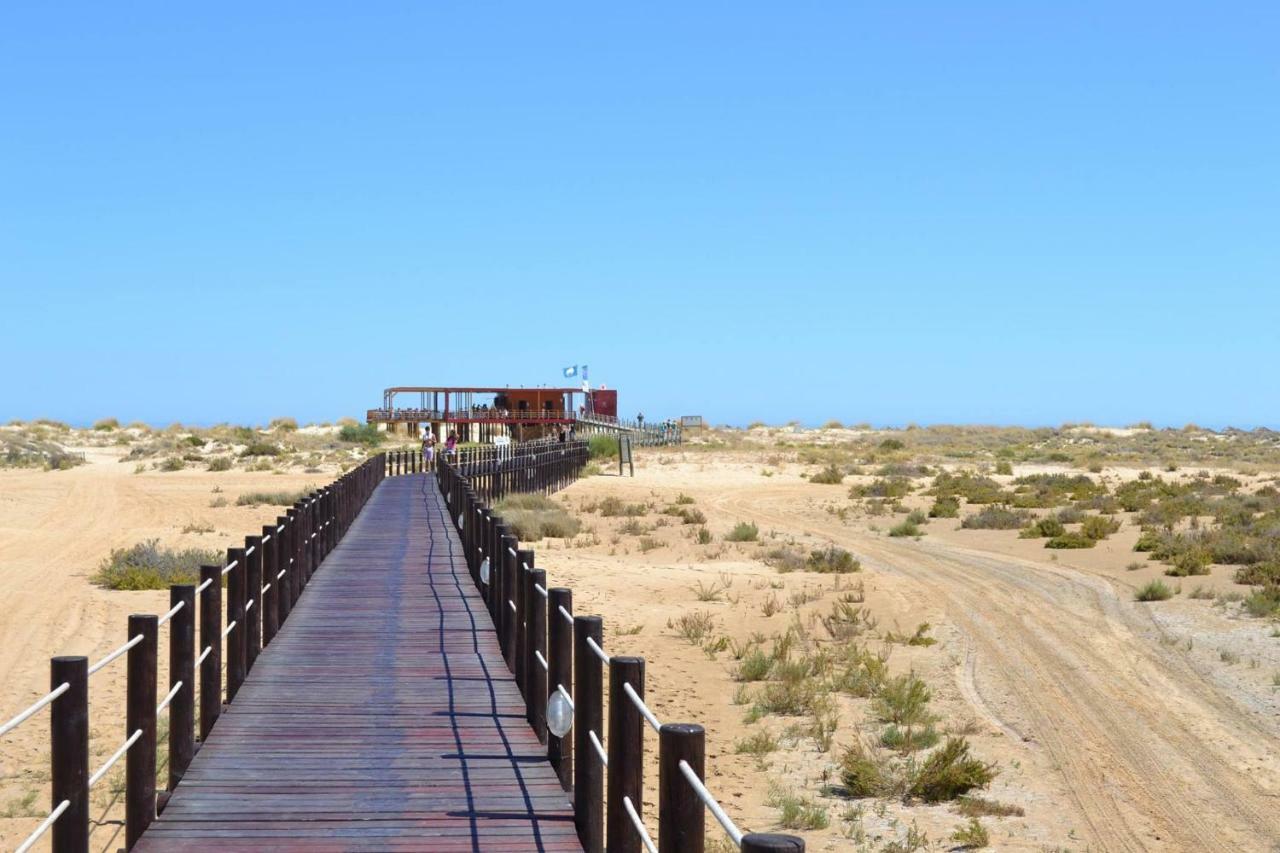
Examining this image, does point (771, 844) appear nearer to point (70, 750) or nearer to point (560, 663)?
point (70, 750)

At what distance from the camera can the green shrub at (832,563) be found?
22.3 meters

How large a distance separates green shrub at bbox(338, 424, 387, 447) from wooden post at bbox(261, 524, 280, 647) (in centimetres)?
5874

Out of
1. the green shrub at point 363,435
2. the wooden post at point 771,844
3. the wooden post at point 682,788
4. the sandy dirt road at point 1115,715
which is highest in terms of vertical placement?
the green shrub at point 363,435

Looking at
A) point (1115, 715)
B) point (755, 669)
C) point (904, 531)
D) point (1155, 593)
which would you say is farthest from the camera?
point (904, 531)

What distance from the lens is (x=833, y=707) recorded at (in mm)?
12359

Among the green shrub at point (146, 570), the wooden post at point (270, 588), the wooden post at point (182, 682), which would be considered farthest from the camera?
the green shrub at point (146, 570)

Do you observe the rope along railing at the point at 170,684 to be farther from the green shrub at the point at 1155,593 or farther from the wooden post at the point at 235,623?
the green shrub at the point at 1155,593

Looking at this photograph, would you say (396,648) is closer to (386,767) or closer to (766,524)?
(386,767)

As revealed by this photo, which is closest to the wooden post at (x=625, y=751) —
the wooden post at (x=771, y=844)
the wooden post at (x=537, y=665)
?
the wooden post at (x=771, y=844)

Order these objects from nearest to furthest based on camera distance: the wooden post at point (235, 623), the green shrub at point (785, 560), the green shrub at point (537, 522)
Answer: the wooden post at point (235, 623) → the green shrub at point (785, 560) → the green shrub at point (537, 522)

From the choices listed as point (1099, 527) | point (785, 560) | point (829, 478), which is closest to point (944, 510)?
point (1099, 527)

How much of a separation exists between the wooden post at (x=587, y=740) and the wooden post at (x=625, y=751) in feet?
1.48

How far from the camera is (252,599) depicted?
10.2 metres

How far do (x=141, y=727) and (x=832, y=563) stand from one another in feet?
55.3
